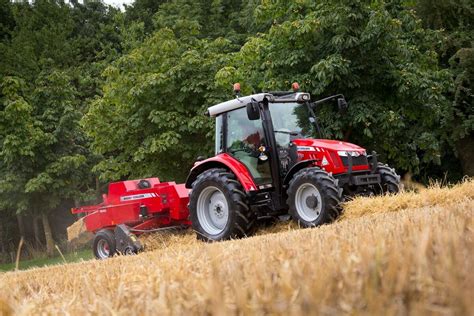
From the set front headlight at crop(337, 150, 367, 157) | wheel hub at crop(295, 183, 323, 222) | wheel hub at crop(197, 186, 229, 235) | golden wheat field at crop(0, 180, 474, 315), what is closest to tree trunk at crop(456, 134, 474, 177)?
front headlight at crop(337, 150, 367, 157)

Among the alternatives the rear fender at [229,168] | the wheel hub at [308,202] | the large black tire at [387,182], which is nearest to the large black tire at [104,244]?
the rear fender at [229,168]

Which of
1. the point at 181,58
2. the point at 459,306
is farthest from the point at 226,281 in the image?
the point at 181,58

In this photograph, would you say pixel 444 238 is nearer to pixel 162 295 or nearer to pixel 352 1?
pixel 162 295

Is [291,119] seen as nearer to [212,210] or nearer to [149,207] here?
[212,210]

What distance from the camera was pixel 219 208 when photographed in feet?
30.2

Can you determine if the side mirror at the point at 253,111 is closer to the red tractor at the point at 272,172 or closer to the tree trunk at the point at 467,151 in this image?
the red tractor at the point at 272,172

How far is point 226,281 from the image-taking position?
202cm

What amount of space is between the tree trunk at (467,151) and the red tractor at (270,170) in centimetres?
1183

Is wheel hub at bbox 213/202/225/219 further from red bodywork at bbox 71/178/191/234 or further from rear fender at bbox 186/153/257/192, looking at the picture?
red bodywork at bbox 71/178/191/234

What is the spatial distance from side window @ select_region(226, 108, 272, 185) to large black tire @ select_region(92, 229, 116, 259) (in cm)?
306

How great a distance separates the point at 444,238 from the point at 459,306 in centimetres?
62

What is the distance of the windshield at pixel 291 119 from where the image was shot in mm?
9047

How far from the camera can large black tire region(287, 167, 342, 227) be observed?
776 cm

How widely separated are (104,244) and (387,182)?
5462 mm
